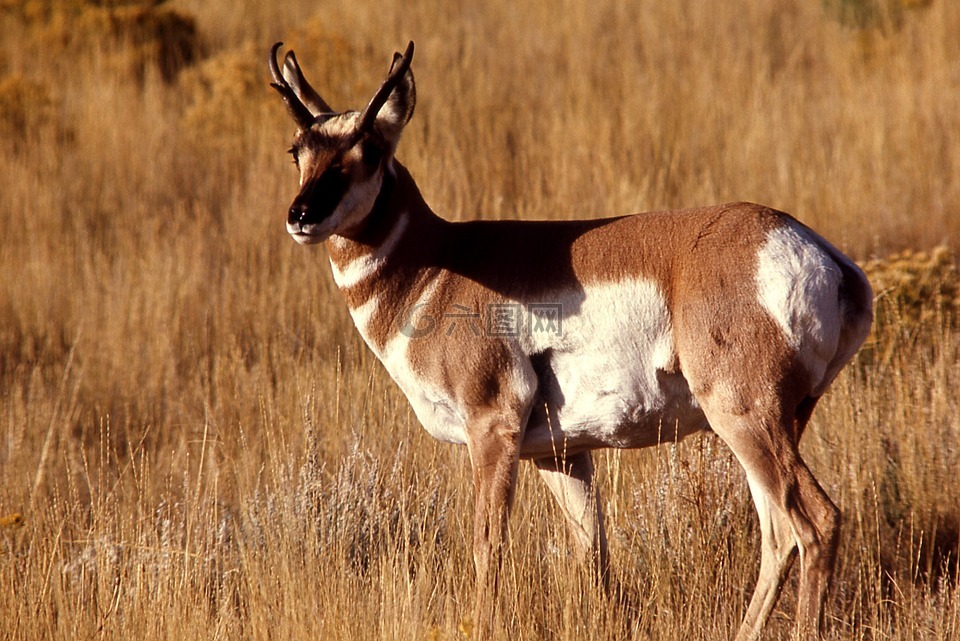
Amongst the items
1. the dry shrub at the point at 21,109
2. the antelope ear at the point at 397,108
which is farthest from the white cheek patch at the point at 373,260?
the dry shrub at the point at 21,109

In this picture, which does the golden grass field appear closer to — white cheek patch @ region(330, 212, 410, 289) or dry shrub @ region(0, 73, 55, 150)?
dry shrub @ region(0, 73, 55, 150)

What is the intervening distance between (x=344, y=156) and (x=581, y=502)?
64.6 inches

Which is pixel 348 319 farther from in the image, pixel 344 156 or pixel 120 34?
pixel 120 34

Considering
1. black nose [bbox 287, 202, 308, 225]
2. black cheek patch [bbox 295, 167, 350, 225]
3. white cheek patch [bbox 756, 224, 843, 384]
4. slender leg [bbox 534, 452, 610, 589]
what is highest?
black cheek patch [bbox 295, 167, 350, 225]

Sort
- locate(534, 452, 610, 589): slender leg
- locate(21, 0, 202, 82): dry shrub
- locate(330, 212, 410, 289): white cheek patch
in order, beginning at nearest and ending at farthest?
locate(330, 212, 410, 289): white cheek patch < locate(534, 452, 610, 589): slender leg < locate(21, 0, 202, 82): dry shrub

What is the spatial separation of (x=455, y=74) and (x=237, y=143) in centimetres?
242

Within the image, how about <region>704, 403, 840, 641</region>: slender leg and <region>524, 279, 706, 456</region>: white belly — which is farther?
<region>524, 279, 706, 456</region>: white belly

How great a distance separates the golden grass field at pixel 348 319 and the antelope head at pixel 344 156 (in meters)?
1.24

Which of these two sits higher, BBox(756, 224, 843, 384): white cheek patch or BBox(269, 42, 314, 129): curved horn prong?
BBox(269, 42, 314, 129): curved horn prong

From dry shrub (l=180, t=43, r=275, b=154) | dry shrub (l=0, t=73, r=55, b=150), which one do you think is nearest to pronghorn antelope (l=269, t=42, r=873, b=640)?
dry shrub (l=180, t=43, r=275, b=154)

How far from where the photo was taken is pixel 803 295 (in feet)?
11.6

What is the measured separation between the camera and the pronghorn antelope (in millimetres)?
3574

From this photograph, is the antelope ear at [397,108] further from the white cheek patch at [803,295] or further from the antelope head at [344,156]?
the white cheek patch at [803,295]

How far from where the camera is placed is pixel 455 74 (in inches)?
452
